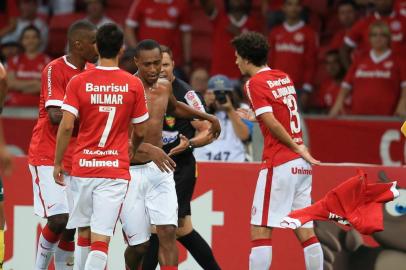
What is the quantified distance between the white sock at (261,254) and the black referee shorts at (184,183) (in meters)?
0.87

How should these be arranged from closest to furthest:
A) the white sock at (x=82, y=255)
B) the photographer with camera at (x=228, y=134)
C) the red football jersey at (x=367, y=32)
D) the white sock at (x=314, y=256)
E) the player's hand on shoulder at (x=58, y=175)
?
the player's hand on shoulder at (x=58, y=175)
the white sock at (x=82, y=255)
the white sock at (x=314, y=256)
the photographer with camera at (x=228, y=134)
the red football jersey at (x=367, y=32)

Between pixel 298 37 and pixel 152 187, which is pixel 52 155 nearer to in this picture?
pixel 152 187

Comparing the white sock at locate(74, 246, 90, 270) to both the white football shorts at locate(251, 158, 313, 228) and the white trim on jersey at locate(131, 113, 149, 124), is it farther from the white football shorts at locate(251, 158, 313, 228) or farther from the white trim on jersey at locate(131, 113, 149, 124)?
the white football shorts at locate(251, 158, 313, 228)

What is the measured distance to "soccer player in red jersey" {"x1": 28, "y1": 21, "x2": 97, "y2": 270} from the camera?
9.32m

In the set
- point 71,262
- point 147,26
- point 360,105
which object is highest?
point 147,26

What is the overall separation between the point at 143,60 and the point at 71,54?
82 centimetres

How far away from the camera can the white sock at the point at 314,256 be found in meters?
9.45

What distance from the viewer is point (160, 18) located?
15.4 m

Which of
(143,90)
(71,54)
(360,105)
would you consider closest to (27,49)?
(360,105)

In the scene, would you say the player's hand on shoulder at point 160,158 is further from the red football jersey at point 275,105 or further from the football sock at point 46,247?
the football sock at point 46,247

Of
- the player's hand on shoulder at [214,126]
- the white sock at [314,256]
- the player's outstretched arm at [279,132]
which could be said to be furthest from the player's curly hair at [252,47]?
the white sock at [314,256]

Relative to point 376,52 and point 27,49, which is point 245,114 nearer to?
point 376,52

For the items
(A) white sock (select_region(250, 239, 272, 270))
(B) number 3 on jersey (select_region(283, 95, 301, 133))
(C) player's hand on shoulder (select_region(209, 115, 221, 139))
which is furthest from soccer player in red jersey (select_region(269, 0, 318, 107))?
(A) white sock (select_region(250, 239, 272, 270))

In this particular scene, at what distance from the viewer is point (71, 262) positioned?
9891 mm
